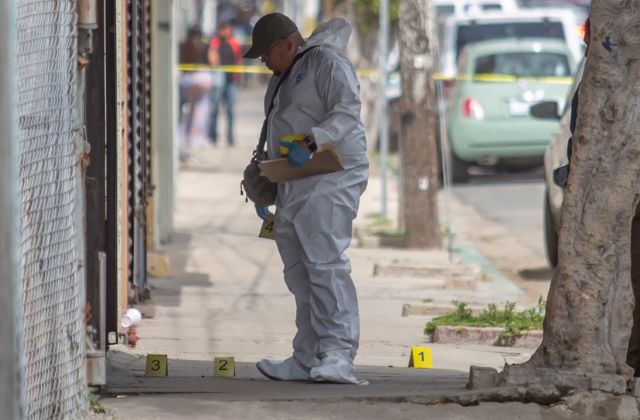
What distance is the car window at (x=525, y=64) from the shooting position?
2050 centimetres

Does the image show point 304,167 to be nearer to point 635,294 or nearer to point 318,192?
point 318,192

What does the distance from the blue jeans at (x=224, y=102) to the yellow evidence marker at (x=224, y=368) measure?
58.4 feet

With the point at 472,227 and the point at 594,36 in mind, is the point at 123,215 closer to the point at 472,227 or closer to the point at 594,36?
the point at 594,36

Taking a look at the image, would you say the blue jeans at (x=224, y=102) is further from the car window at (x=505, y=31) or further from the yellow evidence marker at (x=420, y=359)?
the yellow evidence marker at (x=420, y=359)

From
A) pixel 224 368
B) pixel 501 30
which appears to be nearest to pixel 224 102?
pixel 501 30

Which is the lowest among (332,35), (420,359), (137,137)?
Result: (420,359)

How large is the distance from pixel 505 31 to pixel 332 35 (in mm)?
15485

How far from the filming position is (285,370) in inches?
294

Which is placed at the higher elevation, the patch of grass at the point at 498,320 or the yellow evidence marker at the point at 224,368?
the yellow evidence marker at the point at 224,368

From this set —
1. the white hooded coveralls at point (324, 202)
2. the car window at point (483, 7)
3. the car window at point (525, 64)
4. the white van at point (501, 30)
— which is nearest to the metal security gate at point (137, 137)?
the white hooded coveralls at point (324, 202)

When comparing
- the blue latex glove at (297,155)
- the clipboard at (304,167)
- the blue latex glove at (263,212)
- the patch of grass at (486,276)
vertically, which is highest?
the blue latex glove at (297,155)

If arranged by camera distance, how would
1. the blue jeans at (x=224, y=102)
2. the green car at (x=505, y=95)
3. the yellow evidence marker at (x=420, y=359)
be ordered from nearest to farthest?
the yellow evidence marker at (x=420, y=359) → the green car at (x=505, y=95) → the blue jeans at (x=224, y=102)

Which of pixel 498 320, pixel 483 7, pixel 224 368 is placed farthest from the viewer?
pixel 483 7

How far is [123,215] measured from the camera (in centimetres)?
898
